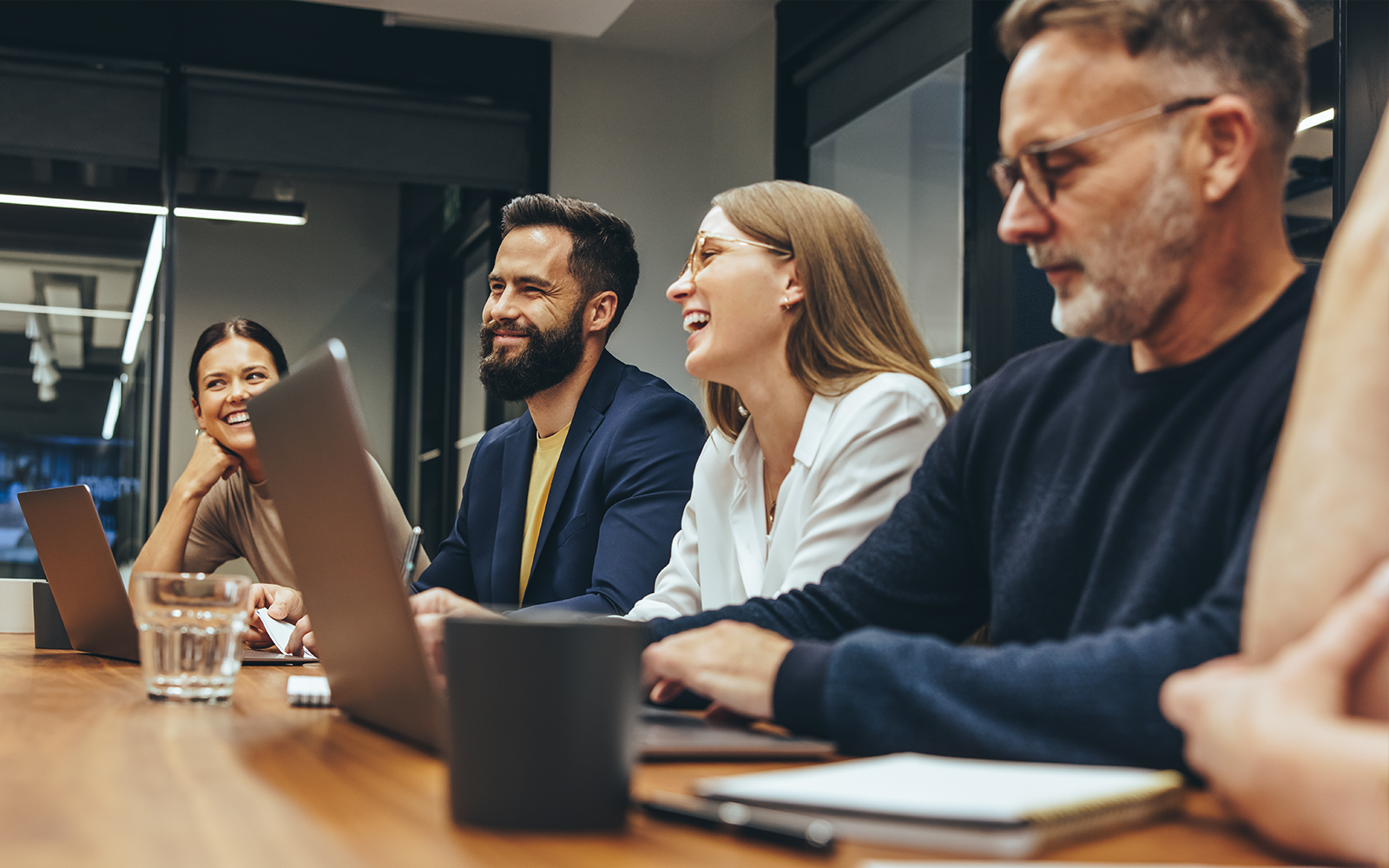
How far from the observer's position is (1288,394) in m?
0.93

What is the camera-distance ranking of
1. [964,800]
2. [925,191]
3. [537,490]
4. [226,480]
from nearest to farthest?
[964,800] → [537,490] → [226,480] → [925,191]

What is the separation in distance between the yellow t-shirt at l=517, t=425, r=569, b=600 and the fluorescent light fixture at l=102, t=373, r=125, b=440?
2753 mm

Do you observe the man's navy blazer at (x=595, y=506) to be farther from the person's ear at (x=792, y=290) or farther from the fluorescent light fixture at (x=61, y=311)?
the fluorescent light fixture at (x=61, y=311)

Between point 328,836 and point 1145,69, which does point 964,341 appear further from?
point 328,836

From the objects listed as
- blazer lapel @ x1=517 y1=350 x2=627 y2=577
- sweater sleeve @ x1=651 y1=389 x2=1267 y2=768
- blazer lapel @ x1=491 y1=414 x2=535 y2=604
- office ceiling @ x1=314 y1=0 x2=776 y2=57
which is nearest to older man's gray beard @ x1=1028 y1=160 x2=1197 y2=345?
sweater sleeve @ x1=651 y1=389 x2=1267 y2=768

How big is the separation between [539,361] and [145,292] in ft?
9.07

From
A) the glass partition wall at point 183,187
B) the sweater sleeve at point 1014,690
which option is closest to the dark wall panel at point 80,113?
the glass partition wall at point 183,187

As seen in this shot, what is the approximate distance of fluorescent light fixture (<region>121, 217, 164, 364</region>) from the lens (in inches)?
184

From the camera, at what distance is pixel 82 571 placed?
5.36ft

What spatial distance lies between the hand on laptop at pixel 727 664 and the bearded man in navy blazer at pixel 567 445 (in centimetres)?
93

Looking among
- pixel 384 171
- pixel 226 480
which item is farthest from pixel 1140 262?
pixel 384 171

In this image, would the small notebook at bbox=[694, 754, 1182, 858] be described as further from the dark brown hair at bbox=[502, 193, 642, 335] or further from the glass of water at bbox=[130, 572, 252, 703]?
the dark brown hair at bbox=[502, 193, 642, 335]

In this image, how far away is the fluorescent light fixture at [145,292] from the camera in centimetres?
468

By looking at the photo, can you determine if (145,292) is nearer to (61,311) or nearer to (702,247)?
(61,311)
